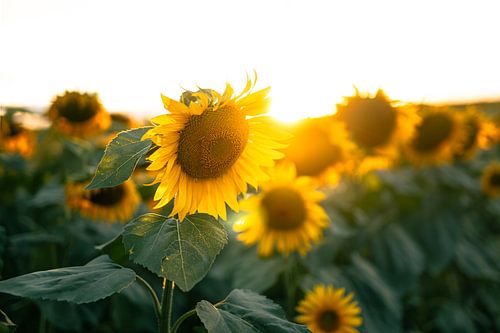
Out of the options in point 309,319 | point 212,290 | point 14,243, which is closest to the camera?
point 14,243

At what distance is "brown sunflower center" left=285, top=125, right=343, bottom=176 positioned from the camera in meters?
3.51

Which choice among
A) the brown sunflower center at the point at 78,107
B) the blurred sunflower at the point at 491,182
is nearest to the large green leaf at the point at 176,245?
the brown sunflower center at the point at 78,107

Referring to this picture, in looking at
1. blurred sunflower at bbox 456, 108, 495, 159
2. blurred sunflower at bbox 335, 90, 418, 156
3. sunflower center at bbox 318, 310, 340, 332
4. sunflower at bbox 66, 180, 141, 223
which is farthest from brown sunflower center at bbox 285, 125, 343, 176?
blurred sunflower at bbox 456, 108, 495, 159

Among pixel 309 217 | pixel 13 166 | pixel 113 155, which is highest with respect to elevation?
pixel 113 155

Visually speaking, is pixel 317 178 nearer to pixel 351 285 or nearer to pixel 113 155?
pixel 351 285

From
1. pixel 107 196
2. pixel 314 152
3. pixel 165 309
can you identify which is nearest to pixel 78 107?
pixel 107 196

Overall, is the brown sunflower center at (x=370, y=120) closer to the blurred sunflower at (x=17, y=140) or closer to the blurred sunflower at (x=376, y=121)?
the blurred sunflower at (x=376, y=121)

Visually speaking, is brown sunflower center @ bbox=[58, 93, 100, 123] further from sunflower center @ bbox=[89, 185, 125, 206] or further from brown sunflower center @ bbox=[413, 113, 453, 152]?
brown sunflower center @ bbox=[413, 113, 453, 152]

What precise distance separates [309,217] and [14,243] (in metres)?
1.52

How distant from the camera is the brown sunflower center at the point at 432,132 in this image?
4.18m

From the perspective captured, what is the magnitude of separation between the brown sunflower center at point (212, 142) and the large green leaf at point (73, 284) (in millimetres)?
339

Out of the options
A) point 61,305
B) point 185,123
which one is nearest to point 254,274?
point 61,305

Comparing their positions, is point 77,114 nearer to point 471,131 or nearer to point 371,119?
point 371,119

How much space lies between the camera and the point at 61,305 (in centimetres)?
215
